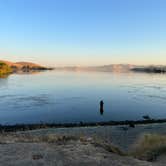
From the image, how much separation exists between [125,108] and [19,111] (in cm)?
1448

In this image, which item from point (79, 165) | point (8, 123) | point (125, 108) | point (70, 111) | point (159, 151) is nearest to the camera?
point (79, 165)

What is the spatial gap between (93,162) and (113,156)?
1.13m

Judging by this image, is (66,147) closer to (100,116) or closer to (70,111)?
(100,116)

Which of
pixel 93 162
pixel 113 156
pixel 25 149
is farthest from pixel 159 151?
pixel 25 149

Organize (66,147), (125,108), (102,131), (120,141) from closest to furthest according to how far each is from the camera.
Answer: (66,147)
(120,141)
(102,131)
(125,108)

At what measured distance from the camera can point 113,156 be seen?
754cm

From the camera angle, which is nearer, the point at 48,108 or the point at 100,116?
A: the point at 100,116

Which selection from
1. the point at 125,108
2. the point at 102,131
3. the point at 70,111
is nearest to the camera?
the point at 102,131

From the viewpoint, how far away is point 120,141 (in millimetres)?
14328

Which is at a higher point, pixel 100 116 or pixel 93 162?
pixel 93 162

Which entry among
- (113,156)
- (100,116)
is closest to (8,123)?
(100,116)

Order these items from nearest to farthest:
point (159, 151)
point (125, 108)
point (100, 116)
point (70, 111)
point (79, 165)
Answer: point (79, 165) < point (159, 151) < point (100, 116) < point (70, 111) < point (125, 108)

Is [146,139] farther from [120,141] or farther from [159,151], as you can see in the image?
[120,141]

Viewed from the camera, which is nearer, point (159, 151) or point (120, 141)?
point (159, 151)
